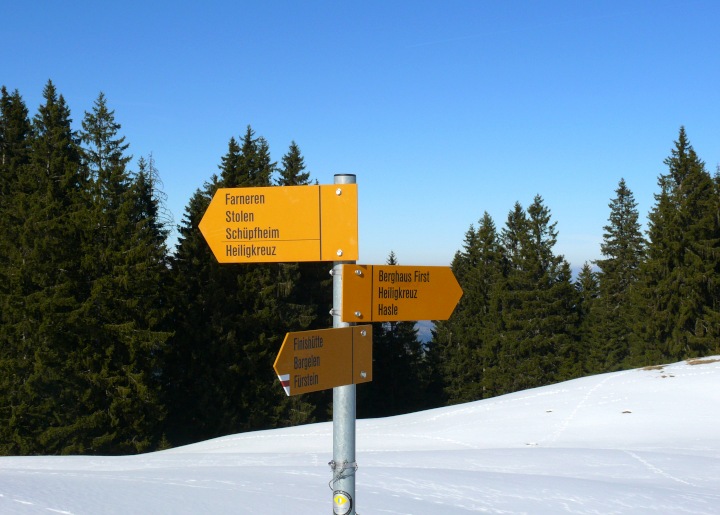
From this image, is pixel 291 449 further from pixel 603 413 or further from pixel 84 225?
pixel 84 225

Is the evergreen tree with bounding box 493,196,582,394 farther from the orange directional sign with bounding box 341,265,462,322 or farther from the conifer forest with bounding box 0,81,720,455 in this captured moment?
the orange directional sign with bounding box 341,265,462,322

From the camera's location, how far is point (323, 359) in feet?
Result: 11.4

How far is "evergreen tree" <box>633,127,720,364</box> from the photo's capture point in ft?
145

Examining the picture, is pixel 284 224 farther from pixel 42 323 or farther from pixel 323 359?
pixel 42 323

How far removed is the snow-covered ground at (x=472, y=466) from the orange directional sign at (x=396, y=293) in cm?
290

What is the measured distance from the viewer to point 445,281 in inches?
155

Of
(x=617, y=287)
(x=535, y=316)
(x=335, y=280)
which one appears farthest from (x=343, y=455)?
(x=617, y=287)

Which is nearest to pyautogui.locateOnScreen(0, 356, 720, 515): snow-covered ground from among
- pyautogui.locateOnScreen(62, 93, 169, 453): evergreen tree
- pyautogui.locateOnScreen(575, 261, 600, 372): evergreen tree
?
pyautogui.locateOnScreen(62, 93, 169, 453): evergreen tree

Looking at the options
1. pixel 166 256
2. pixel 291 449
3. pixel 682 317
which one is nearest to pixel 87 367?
pixel 166 256

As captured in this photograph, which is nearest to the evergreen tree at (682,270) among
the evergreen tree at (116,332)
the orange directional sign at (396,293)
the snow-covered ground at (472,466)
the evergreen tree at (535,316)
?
the evergreen tree at (535,316)

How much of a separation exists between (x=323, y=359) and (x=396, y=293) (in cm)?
57

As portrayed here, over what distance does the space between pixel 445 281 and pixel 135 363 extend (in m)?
27.5

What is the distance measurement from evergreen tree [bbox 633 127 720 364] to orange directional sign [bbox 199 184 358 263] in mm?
44346

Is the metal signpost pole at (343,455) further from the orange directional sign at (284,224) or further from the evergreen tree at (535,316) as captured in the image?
the evergreen tree at (535,316)
